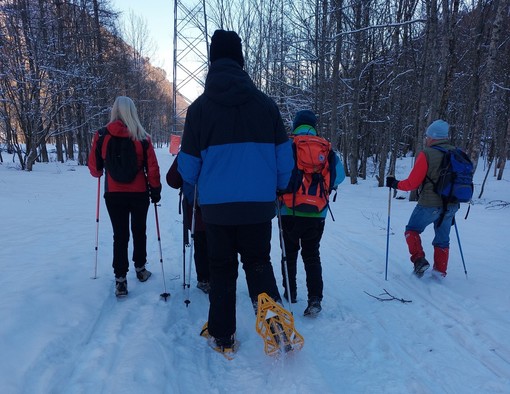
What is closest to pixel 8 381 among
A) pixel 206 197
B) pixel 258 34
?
pixel 206 197

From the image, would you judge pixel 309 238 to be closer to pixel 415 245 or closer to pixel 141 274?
pixel 415 245

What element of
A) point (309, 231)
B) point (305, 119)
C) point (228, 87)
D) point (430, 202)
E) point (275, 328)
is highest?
point (228, 87)

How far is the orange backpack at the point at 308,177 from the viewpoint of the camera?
133 inches

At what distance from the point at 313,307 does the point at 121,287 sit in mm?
2184

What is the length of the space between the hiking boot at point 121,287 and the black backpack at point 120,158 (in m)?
1.15

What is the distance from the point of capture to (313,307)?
351 centimetres

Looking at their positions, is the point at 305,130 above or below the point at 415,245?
above

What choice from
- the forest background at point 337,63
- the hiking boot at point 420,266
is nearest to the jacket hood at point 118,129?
the hiking boot at point 420,266

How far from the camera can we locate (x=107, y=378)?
244 centimetres

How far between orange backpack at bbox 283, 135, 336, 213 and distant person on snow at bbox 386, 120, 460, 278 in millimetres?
1403

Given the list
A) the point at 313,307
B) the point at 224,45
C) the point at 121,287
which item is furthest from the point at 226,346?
the point at 224,45

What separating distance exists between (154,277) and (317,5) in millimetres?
13896

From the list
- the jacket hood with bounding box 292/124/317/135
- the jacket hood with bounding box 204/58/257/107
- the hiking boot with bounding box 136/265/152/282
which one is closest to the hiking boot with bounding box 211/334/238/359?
the hiking boot with bounding box 136/265/152/282

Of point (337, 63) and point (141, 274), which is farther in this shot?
point (337, 63)
